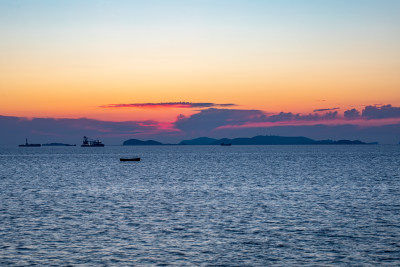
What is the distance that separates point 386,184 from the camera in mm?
86562

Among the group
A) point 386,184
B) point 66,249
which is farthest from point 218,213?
point 386,184

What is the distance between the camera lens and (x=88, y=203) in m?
59.4

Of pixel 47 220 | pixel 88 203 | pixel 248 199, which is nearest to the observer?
pixel 47 220

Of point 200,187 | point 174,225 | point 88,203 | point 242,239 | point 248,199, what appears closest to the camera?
point 242,239

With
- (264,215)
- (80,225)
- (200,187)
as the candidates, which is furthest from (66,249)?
(200,187)

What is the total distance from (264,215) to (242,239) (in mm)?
12512

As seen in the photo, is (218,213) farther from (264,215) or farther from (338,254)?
(338,254)

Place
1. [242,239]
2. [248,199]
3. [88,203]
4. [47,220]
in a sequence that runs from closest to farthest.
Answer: [242,239] < [47,220] < [88,203] < [248,199]

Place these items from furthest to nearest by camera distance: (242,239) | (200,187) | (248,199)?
(200,187) → (248,199) → (242,239)

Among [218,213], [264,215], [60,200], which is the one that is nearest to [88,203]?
[60,200]

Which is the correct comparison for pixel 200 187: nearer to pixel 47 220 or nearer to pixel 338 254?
pixel 47 220

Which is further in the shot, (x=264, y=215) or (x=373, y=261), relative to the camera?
(x=264, y=215)

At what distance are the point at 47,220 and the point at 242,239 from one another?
19353 millimetres

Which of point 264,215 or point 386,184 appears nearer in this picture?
point 264,215
